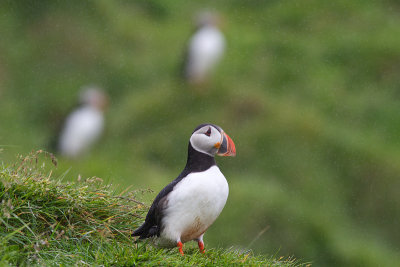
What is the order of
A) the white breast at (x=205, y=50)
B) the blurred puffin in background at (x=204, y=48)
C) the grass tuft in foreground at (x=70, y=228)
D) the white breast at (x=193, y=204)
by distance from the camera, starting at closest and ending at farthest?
the grass tuft in foreground at (x=70, y=228) → the white breast at (x=193, y=204) → the blurred puffin in background at (x=204, y=48) → the white breast at (x=205, y=50)

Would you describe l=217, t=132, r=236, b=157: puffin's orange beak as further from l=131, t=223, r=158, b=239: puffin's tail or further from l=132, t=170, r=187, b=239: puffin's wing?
l=131, t=223, r=158, b=239: puffin's tail

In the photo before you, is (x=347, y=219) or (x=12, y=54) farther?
(x=12, y=54)

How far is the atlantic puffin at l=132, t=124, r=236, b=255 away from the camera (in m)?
3.84

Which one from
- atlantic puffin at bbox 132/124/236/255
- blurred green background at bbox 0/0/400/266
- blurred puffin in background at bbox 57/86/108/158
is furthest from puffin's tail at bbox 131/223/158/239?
blurred puffin in background at bbox 57/86/108/158

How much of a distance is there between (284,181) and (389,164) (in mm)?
1488

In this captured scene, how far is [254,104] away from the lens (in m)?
10.7

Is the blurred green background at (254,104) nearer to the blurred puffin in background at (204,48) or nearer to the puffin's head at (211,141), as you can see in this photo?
the blurred puffin in background at (204,48)

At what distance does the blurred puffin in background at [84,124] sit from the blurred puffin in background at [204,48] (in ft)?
5.23

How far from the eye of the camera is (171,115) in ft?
33.8

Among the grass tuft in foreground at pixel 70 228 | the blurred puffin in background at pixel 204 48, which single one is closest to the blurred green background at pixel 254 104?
the blurred puffin in background at pixel 204 48

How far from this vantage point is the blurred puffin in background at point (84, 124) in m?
11.1

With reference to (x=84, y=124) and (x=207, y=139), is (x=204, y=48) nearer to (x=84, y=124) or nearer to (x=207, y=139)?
(x=84, y=124)

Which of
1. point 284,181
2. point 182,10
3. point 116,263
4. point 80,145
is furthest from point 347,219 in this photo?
point 182,10

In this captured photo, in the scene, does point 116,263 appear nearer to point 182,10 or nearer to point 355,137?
point 355,137
